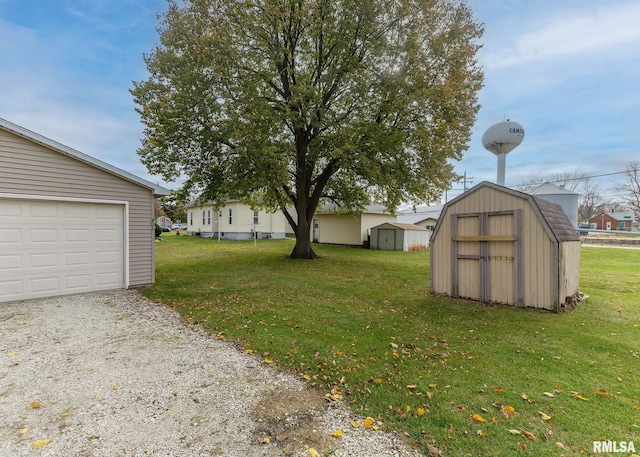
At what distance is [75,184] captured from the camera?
23.9 ft

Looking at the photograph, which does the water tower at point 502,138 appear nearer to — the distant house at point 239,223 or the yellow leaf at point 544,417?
the yellow leaf at point 544,417

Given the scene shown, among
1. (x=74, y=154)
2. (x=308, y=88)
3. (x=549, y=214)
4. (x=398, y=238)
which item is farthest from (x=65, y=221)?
(x=398, y=238)

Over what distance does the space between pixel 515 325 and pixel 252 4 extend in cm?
1274

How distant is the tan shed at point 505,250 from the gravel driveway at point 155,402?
531 centimetres

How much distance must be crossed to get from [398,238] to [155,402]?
18.5 m

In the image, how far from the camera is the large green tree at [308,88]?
10.7 meters

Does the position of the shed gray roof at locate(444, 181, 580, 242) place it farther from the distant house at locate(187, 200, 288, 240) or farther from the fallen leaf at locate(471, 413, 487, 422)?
the distant house at locate(187, 200, 288, 240)

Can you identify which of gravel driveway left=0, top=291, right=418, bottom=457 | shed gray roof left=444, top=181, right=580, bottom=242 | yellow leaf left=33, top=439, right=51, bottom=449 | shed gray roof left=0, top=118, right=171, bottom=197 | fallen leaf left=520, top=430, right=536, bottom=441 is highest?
shed gray roof left=0, top=118, right=171, bottom=197

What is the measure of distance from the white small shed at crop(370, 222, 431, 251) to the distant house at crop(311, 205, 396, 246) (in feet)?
3.52

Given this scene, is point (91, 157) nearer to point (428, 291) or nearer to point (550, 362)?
point (428, 291)

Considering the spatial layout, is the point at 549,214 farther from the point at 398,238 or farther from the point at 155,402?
the point at 398,238

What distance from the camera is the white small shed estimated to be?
20.1 m

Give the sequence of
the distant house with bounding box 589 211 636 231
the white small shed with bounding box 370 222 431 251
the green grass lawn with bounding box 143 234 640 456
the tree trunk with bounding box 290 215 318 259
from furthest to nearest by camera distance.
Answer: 1. the distant house with bounding box 589 211 636 231
2. the white small shed with bounding box 370 222 431 251
3. the tree trunk with bounding box 290 215 318 259
4. the green grass lawn with bounding box 143 234 640 456

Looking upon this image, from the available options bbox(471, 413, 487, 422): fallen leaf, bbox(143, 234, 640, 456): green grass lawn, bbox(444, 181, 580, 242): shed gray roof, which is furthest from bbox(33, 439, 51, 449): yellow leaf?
bbox(444, 181, 580, 242): shed gray roof
